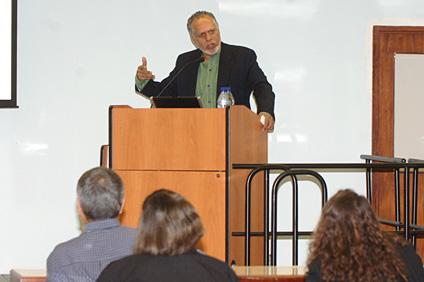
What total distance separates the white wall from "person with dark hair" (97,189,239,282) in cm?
361

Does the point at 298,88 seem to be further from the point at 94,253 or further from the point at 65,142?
the point at 94,253

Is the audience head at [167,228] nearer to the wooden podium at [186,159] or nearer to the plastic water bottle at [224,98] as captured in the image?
the wooden podium at [186,159]

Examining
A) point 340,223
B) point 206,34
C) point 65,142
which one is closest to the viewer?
point 340,223

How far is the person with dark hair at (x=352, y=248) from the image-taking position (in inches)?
80.8

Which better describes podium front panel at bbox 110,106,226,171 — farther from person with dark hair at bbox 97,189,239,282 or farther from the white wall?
the white wall

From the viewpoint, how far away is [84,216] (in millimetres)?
2379

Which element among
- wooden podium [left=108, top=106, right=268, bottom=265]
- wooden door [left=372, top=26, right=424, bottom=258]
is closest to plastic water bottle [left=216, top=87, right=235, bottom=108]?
wooden podium [left=108, top=106, right=268, bottom=265]

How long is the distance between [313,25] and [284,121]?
2.93ft

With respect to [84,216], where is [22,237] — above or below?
below

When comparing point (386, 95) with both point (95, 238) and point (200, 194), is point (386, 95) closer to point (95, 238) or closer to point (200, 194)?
point (200, 194)

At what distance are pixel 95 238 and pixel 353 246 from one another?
921 millimetres

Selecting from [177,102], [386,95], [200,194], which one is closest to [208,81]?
[177,102]

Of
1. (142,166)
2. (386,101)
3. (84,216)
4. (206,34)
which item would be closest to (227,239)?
(142,166)

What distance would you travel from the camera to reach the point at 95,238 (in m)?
2.29
